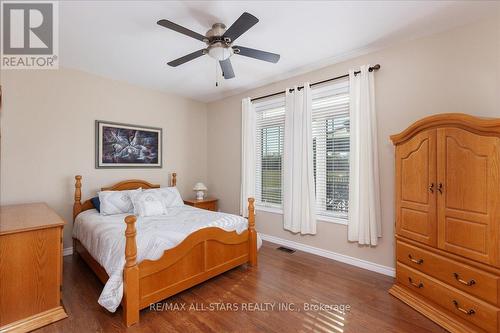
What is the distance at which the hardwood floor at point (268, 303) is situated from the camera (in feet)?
6.32

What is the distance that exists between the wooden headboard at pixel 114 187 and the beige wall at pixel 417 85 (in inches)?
88.6

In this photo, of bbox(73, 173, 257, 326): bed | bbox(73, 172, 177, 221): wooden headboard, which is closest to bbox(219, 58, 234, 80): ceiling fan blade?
bbox(73, 173, 257, 326): bed

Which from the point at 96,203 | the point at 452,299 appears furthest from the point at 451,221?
the point at 96,203

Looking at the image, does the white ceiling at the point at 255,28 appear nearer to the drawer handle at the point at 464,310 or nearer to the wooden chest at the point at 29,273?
the wooden chest at the point at 29,273

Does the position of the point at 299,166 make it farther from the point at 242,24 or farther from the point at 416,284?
the point at 242,24

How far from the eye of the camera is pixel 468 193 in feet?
6.06

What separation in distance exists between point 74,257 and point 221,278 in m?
2.18

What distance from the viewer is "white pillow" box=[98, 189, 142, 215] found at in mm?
3213

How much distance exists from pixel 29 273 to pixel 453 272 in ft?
11.2

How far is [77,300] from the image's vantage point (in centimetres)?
228

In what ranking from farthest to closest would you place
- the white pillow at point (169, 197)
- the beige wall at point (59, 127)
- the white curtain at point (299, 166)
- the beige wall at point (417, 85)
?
the white pillow at point (169, 197) → the white curtain at point (299, 166) → the beige wall at point (59, 127) → the beige wall at point (417, 85)

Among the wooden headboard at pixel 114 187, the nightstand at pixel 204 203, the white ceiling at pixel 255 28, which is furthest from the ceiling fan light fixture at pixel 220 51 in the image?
the nightstand at pixel 204 203

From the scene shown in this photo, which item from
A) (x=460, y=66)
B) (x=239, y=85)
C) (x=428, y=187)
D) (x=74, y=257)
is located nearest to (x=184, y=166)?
(x=239, y=85)

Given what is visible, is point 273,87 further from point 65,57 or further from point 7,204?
point 7,204
